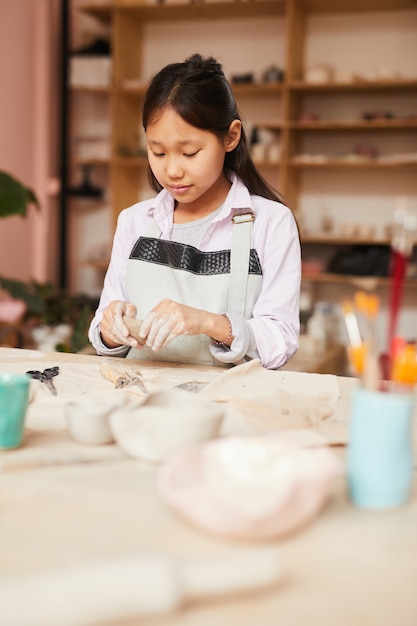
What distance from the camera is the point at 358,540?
734mm

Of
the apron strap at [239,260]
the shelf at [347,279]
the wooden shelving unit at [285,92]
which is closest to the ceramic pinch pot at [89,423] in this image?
the apron strap at [239,260]

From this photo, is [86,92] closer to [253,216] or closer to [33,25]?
[33,25]

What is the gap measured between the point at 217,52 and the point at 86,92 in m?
1.01

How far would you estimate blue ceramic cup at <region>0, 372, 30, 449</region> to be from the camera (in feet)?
3.19

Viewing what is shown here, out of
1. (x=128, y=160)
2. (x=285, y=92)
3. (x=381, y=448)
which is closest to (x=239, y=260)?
(x=381, y=448)

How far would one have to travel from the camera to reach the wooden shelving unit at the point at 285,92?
13.9 feet

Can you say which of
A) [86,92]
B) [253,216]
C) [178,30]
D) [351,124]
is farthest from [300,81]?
[253,216]

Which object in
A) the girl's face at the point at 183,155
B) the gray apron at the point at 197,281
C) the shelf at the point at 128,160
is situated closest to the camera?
the girl's face at the point at 183,155

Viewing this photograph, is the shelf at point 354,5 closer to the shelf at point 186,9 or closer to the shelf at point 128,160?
the shelf at point 186,9

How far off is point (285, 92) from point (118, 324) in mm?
3179

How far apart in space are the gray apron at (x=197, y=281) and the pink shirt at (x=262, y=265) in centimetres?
3

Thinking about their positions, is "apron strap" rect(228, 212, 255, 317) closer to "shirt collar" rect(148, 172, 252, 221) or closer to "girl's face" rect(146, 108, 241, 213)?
"shirt collar" rect(148, 172, 252, 221)

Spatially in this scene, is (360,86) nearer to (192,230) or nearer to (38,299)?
(38,299)

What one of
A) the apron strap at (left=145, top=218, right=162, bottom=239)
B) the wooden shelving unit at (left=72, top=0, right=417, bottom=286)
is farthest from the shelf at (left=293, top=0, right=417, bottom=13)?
the apron strap at (left=145, top=218, right=162, bottom=239)
